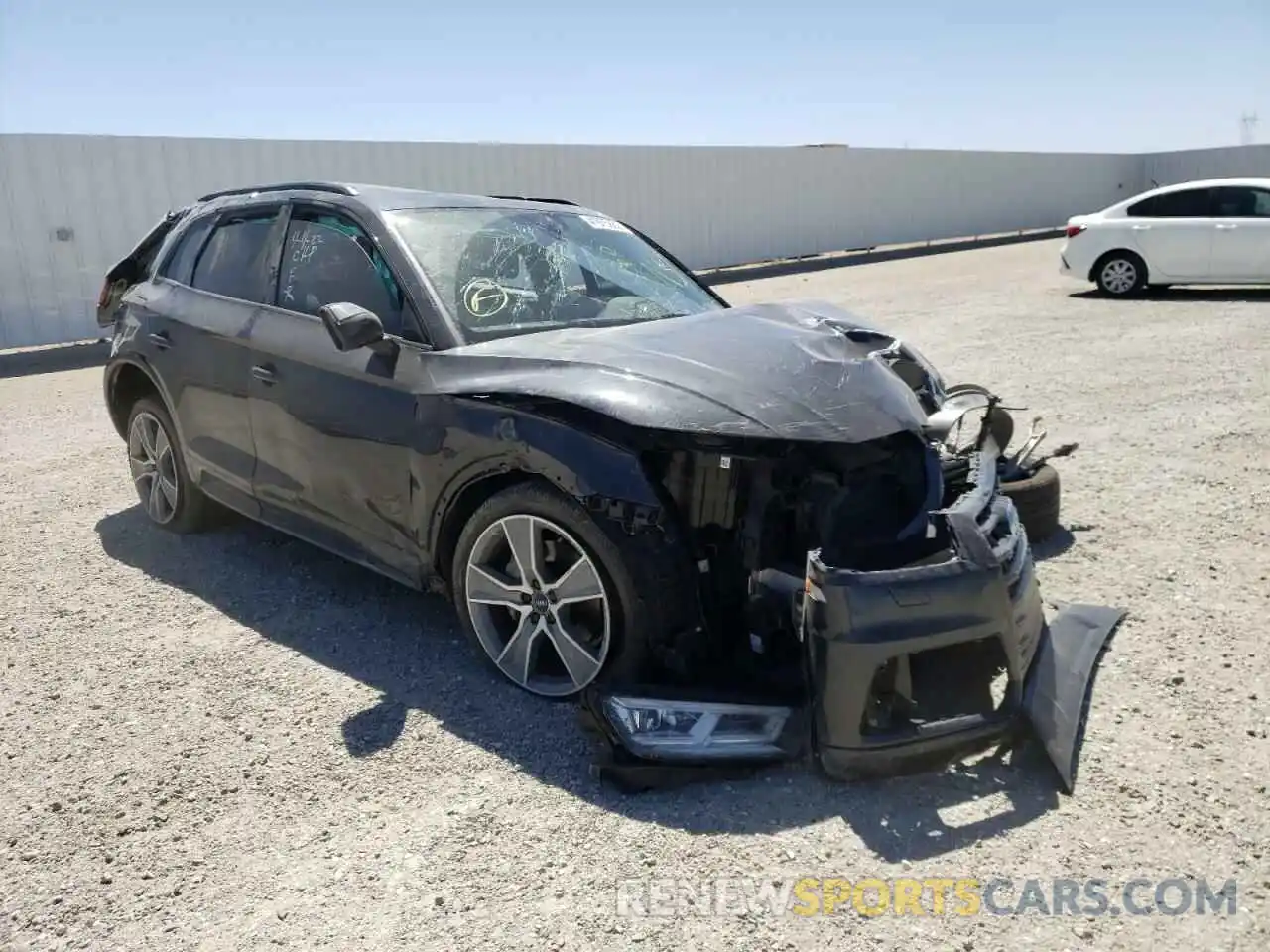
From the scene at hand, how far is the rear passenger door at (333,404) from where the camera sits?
3771mm

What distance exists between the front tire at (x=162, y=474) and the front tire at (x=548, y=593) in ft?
7.37

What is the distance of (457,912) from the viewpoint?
2.52m

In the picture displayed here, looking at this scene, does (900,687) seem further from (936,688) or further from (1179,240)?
(1179,240)

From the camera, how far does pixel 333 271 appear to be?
13.8 feet

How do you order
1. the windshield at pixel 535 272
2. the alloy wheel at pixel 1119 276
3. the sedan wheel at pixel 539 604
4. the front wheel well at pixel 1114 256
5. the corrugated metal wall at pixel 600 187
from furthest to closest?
the alloy wheel at pixel 1119 276 < the front wheel well at pixel 1114 256 < the corrugated metal wall at pixel 600 187 < the windshield at pixel 535 272 < the sedan wheel at pixel 539 604

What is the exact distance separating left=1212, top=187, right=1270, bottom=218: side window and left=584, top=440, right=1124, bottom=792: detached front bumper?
12225 millimetres

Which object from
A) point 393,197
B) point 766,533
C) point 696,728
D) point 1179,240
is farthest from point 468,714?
point 1179,240

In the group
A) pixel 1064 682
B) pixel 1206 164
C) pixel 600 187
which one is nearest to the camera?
pixel 1064 682

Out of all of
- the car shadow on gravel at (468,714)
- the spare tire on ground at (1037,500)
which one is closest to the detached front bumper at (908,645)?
the car shadow on gravel at (468,714)

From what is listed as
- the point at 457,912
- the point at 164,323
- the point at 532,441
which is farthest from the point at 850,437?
the point at 164,323

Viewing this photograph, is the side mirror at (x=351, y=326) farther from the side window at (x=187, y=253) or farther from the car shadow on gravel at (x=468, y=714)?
the side window at (x=187, y=253)

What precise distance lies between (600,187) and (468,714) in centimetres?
1841

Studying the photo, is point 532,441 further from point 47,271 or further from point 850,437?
point 47,271

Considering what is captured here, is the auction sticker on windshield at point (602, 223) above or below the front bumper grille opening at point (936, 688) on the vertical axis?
above
